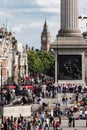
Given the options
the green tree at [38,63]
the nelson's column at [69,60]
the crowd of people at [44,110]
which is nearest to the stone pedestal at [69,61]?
the nelson's column at [69,60]

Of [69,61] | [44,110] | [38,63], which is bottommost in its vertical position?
[38,63]

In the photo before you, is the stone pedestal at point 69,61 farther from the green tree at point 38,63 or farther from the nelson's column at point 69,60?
the green tree at point 38,63

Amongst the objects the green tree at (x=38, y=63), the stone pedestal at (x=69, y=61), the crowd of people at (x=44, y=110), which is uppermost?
the stone pedestal at (x=69, y=61)

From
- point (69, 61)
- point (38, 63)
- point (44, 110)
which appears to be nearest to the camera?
point (44, 110)

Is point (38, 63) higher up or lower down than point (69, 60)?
lower down

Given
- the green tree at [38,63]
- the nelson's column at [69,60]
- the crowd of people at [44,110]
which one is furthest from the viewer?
the green tree at [38,63]

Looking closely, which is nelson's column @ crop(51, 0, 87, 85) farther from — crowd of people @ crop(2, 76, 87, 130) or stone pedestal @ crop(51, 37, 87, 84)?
crowd of people @ crop(2, 76, 87, 130)

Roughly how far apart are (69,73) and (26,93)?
9932 millimetres

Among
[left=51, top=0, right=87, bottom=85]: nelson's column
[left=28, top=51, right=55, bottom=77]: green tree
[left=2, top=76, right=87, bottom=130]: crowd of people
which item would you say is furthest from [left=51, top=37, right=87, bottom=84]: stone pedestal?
[left=28, top=51, right=55, bottom=77]: green tree

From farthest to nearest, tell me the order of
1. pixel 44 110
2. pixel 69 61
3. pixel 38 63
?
1. pixel 38 63
2. pixel 69 61
3. pixel 44 110

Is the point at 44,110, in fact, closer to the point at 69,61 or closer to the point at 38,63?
the point at 69,61

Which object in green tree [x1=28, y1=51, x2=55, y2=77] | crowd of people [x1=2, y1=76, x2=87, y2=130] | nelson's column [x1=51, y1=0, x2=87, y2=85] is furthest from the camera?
green tree [x1=28, y1=51, x2=55, y2=77]

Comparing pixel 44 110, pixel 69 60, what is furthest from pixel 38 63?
pixel 44 110

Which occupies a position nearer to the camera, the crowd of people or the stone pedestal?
the crowd of people
